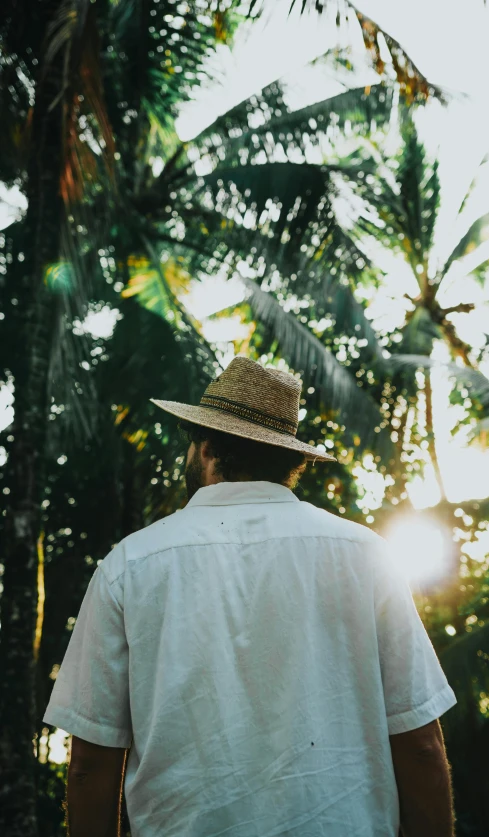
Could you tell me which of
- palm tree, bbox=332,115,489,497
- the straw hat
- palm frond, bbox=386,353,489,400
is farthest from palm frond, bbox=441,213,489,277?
the straw hat

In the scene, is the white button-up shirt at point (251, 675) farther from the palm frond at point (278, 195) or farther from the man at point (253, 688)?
the palm frond at point (278, 195)

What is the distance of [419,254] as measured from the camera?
41.2ft

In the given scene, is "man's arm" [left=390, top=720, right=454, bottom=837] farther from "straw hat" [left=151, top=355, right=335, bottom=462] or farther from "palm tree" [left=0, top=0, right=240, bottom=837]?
"palm tree" [left=0, top=0, right=240, bottom=837]

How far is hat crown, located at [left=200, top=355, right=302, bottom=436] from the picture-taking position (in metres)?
1.72

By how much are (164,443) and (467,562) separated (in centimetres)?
527

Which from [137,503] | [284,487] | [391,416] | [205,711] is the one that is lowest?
[205,711]

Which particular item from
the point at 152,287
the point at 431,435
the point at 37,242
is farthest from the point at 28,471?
the point at 431,435

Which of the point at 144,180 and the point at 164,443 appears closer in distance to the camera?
the point at 164,443

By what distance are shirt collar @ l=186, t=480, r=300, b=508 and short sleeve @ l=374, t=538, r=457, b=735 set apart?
0.78ft

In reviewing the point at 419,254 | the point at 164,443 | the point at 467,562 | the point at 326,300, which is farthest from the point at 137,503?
the point at 419,254

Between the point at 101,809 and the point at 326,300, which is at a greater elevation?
the point at 326,300

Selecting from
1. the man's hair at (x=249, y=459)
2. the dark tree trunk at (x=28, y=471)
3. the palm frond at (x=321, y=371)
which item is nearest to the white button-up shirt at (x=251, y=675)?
the man's hair at (x=249, y=459)

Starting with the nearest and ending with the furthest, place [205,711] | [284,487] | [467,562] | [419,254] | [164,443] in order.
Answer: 1. [205,711]
2. [284,487]
3. [164,443]
4. [467,562]
5. [419,254]

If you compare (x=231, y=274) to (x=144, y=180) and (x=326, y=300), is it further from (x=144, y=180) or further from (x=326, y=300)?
(x=144, y=180)
